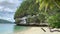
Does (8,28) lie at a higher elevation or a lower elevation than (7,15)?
lower

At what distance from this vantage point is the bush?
6134 mm

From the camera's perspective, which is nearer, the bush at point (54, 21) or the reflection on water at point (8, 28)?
the reflection on water at point (8, 28)

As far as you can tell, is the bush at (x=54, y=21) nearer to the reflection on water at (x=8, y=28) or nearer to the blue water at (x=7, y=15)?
the reflection on water at (x=8, y=28)

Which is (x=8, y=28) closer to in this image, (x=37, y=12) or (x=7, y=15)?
(x=7, y=15)

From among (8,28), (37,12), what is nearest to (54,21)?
(37,12)

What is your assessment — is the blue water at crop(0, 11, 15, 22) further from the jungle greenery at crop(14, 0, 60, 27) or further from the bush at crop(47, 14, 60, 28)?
the bush at crop(47, 14, 60, 28)

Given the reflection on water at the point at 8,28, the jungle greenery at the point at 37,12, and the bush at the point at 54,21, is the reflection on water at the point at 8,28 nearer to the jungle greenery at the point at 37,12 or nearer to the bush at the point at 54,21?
the jungle greenery at the point at 37,12

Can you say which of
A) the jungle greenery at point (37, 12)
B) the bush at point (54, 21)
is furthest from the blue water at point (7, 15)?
the bush at point (54, 21)

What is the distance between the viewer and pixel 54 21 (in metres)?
6.24

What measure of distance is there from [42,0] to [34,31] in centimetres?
111

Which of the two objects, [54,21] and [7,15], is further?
[54,21]

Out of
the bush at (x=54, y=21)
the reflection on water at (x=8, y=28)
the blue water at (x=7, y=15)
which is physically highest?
the blue water at (x=7, y=15)

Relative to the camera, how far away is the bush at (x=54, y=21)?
20.1 feet

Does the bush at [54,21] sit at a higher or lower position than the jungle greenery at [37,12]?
lower
